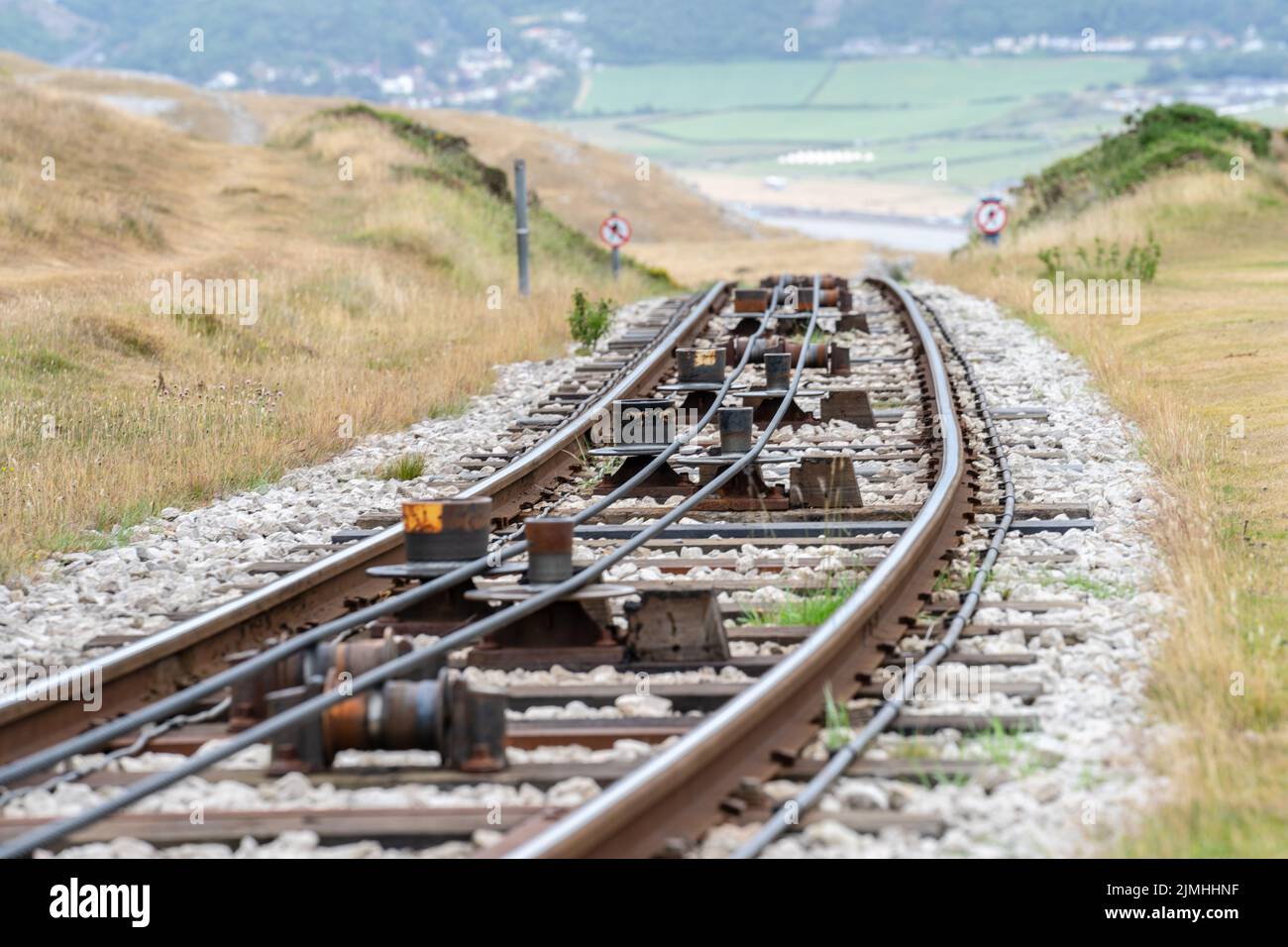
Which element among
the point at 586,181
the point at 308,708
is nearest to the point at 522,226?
the point at 308,708

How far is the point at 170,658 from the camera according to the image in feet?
20.0

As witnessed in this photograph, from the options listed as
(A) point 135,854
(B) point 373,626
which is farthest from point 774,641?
(A) point 135,854

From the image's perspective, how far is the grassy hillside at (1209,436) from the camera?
4.69 m

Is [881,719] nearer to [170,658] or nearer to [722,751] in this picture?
[722,751]

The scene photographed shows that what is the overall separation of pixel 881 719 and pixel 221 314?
11595 millimetres

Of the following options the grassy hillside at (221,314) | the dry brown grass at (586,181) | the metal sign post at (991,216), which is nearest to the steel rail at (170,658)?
the grassy hillside at (221,314)

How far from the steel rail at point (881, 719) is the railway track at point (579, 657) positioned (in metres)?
0.02

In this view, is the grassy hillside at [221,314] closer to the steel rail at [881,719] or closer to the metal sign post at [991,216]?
the steel rail at [881,719]
